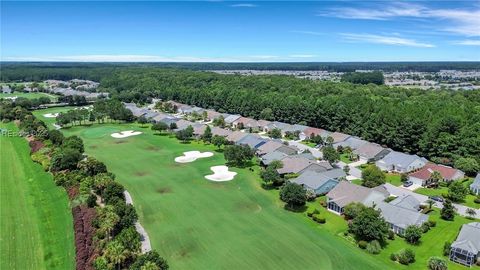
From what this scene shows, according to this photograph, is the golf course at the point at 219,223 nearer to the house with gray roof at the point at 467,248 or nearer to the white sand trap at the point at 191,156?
the white sand trap at the point at 191,156

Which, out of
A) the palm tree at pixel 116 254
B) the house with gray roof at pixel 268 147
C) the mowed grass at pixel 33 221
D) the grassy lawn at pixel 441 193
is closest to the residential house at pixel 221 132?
the house with gray roof at pixel 268 147

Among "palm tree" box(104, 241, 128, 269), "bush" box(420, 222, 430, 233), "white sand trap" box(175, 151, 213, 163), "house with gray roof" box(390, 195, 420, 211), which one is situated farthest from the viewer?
"white sand trap" box(175, 151, 213, 163)

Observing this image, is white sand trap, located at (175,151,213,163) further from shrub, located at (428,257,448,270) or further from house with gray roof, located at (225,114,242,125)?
shrub, located at (428,257,448,270)

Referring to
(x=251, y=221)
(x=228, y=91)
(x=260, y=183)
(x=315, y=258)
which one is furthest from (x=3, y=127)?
(x=315, y=258)

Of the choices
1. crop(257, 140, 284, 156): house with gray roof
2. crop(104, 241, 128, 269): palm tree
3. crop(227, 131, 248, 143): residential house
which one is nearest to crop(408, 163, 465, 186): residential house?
crop(257, 140, 284, 156): house with gray roof

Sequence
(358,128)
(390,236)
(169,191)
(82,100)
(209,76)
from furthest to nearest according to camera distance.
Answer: (209,76), (82,100), (358,128), (169,191), (390,236)

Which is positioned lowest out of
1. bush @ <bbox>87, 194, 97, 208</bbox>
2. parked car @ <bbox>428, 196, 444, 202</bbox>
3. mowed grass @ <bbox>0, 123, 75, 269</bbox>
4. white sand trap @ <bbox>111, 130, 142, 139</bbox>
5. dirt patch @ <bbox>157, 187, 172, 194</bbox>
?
mowed grass @ <bbox>0, 123, 75, 269</bbox>

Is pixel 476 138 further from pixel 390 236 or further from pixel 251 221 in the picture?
pixel 251 221
